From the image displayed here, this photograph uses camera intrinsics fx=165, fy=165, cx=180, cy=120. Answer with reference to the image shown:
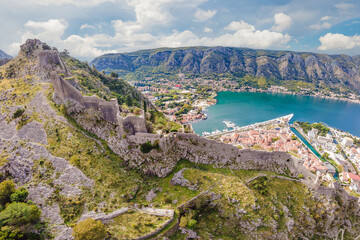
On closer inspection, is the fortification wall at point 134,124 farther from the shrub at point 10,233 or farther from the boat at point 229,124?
the boat at point 229,124

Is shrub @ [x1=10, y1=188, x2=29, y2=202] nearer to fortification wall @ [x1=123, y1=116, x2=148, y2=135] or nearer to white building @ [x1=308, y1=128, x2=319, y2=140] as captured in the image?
fortification wall @ [x1=123, y1=116, x2=148, y2=135]

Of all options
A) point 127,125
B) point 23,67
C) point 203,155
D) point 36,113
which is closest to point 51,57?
point 23,67

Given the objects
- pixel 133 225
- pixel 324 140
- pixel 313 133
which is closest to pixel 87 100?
pixel 133 225

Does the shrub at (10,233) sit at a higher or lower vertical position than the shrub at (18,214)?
lower

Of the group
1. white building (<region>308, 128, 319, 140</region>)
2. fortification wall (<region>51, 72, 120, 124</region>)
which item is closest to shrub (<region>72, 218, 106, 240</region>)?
fortification wall (<region>51, 72, 120, 124</region>)

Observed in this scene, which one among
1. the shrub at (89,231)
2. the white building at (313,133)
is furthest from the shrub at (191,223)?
the white building at (313,133)

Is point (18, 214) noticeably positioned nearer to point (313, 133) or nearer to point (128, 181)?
point (128, 181)
